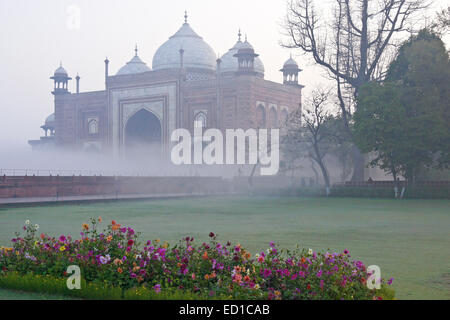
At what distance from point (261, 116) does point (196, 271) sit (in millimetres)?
35990

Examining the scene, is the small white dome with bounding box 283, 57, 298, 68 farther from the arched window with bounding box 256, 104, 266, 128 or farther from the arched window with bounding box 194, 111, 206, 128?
the arched window with bounding box 194, 111, 206, 128

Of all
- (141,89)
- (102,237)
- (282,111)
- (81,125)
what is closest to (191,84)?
(141,89)

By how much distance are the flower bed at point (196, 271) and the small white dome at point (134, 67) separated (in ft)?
148

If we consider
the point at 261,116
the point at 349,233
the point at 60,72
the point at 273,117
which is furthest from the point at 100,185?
the point at 60,72

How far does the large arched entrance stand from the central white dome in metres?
4.18

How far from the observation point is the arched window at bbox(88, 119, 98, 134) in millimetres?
46406

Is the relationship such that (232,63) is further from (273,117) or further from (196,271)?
(196,271)

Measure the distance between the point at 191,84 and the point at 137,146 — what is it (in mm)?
7331

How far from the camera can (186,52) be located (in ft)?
144

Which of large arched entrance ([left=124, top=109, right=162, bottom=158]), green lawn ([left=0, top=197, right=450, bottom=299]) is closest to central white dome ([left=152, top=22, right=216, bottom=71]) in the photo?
large arched entrance ([left=124, top=109, right=162, bottom=158])

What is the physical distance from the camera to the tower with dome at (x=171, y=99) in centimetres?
3931

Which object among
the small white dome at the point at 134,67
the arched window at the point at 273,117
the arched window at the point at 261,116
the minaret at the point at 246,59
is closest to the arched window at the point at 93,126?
the small white dome at the point at 134,67

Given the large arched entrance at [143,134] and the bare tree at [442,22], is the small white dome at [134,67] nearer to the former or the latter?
the large arched entrance at [143,134]

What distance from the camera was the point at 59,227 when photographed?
11.5 metres
